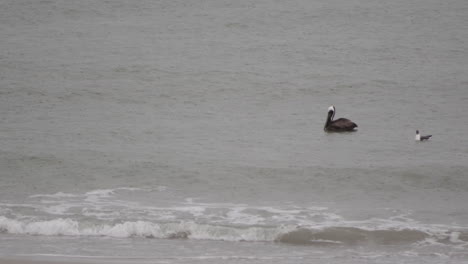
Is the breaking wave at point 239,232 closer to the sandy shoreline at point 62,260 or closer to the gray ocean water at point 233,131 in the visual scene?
the gray ocean water at point 233,131

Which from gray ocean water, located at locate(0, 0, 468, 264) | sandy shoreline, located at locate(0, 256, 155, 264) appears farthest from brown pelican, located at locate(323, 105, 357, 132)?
sandy shoreline, located at locate(0, 256, 155, 264)

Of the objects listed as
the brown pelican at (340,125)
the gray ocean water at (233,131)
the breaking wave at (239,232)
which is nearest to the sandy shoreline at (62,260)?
the gray ocean water at (233,131)

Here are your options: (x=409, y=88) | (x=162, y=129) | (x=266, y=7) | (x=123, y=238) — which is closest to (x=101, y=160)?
(x=162, y=129)

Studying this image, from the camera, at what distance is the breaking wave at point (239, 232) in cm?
1073

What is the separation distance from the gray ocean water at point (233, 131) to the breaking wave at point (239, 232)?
3cm

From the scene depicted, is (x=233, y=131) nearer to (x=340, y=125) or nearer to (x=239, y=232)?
(x=340, y=125)

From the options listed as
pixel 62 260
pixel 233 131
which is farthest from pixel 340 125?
pixel 62 260

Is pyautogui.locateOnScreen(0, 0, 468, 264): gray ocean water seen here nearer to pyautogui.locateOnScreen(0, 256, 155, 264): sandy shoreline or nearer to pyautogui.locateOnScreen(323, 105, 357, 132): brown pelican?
pyautogui.locateOnScreen(0, 256, 155, 264): sandy shoreline

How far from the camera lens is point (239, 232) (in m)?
10.9

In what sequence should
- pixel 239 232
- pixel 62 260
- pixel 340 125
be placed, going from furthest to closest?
1. pixel 340 125
2. pixel 239 232
3. pixel 62 260

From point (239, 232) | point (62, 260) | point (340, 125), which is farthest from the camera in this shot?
point (340, 125)

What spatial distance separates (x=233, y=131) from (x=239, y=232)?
6.95 m

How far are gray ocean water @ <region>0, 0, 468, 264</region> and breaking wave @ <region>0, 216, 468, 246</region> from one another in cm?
3

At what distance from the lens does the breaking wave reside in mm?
10734
